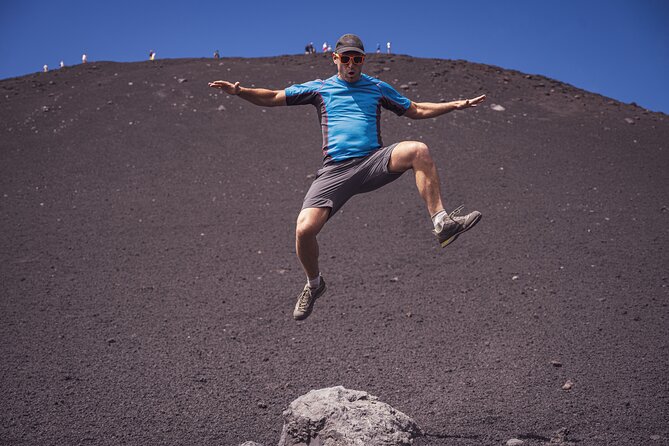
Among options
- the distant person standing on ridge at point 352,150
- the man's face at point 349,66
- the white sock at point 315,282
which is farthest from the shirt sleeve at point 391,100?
the white sock at point 315,282

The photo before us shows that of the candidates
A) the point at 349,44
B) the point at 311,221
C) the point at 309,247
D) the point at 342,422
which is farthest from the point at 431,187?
the point at 342,422

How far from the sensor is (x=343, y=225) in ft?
41.8

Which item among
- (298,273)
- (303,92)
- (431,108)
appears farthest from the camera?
(298,273)

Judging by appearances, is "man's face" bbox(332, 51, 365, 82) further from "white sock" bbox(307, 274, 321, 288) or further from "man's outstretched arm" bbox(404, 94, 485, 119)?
"white sock" bbox(307, 274, 321, 288)

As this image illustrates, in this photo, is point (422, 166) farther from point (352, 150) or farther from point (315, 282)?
point (315, 282)

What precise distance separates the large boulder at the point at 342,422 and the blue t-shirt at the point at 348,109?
219cm

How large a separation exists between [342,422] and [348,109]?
2.68 metres

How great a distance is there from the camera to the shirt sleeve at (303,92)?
5.09m

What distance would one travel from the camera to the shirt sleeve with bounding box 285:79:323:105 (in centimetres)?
509

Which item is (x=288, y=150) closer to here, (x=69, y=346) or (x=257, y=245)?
(x=257, y=245)

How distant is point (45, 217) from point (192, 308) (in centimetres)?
511

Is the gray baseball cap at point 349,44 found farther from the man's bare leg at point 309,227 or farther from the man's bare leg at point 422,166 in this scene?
the man's bare leg at point 309,227

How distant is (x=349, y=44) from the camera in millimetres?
4832

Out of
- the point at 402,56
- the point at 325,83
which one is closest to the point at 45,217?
the point at 325,83
